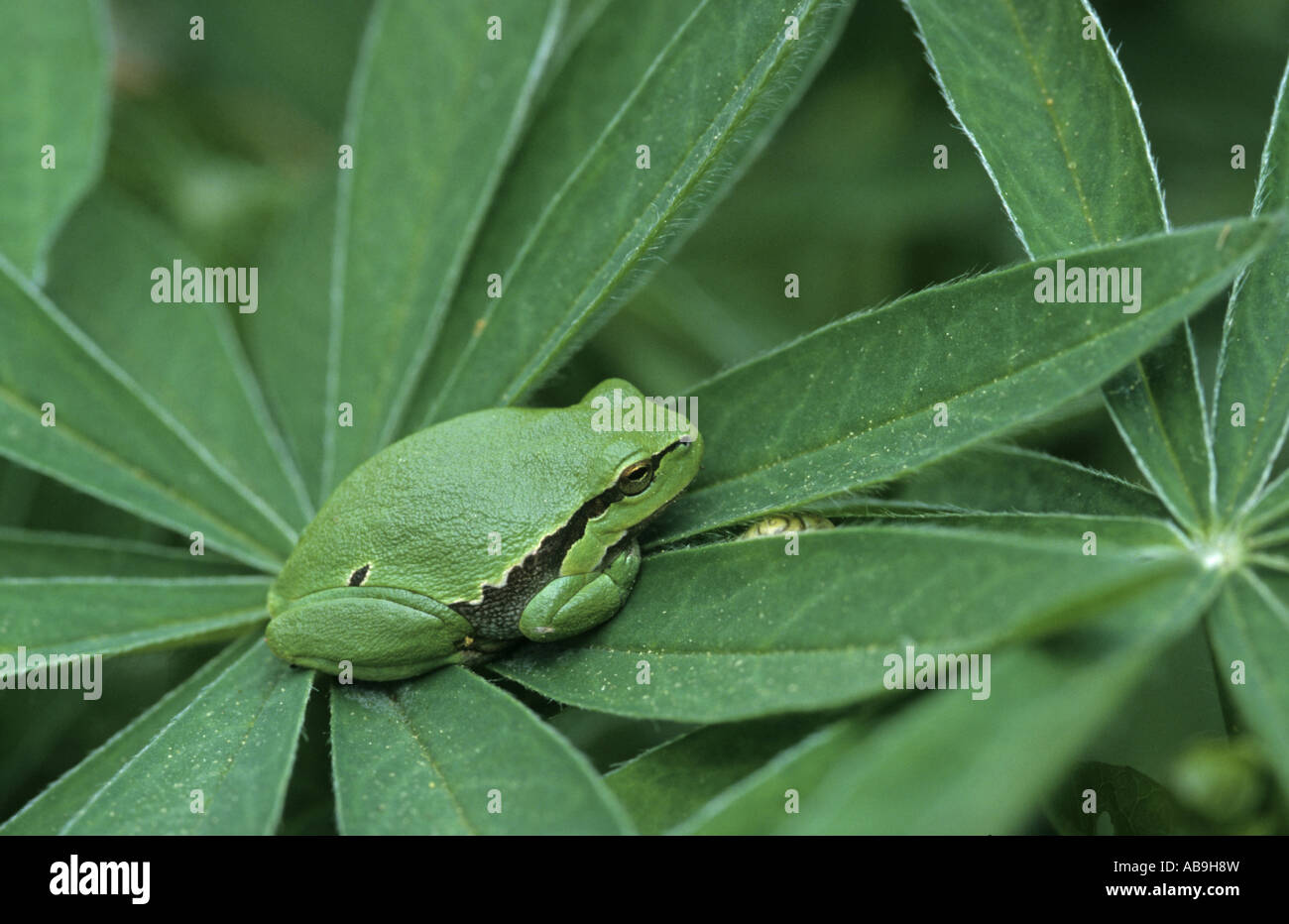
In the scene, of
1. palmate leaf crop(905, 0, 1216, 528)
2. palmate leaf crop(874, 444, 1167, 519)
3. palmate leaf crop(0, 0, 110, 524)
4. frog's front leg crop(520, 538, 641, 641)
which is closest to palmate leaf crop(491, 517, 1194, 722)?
frog's front leg crop(520, 538, 641, 641)

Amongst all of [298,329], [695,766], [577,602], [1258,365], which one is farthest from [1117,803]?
[298,329]

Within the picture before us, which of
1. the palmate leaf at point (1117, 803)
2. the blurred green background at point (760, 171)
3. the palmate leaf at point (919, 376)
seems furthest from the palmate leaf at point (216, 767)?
the palmate leaf at point (1117, 803)

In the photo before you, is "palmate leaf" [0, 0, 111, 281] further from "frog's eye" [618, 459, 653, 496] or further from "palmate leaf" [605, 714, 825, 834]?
"palmate leaf" [605, 714, 825, 834]

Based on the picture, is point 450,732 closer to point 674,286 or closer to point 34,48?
point 674,286

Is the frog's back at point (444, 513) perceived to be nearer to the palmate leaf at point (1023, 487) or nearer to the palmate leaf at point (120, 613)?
the palmate leaf at point (120, 613)

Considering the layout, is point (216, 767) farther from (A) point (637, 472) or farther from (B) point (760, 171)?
(B) point (760, 171)

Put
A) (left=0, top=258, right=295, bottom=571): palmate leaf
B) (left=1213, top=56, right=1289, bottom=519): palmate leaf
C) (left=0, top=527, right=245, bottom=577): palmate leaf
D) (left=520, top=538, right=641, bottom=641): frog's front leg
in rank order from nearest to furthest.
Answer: (left=1213, top=56, right=1289, bottom=519): palmate leaf → (left=520, top=538, right=641, bottom=641): frog's front leg → (left=0, top=258, right=295, bottom=571): palmate leaf → (left=0, top=527, right=245, bottom=577): palmate leaf
